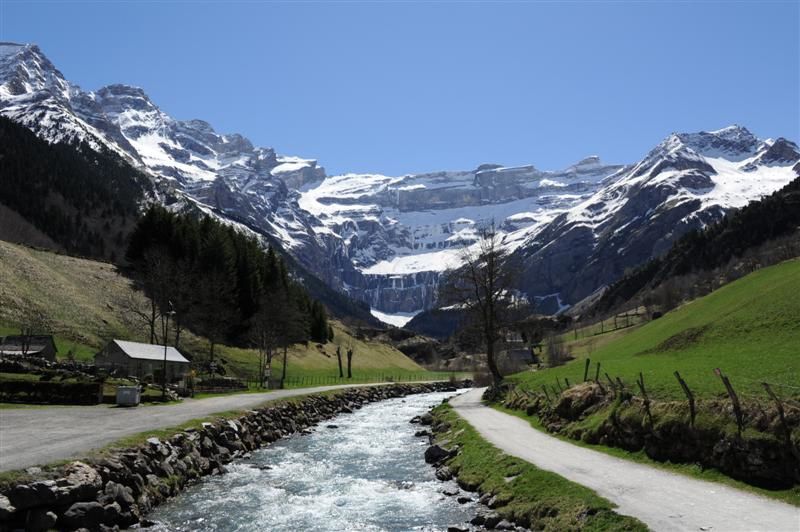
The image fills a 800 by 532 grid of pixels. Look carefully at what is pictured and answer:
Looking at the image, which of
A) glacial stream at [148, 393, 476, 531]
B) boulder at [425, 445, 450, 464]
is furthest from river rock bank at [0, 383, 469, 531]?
boulder at [425, 445, 450, 464]

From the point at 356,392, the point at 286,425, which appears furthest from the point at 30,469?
the point at 356,392

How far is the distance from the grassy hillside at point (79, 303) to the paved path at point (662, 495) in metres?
70.9

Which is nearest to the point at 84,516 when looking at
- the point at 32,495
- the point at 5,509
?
the point at 32,495

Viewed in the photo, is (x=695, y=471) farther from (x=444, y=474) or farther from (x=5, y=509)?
(x=5, y=509)

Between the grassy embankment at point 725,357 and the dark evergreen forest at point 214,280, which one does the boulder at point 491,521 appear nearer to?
the grassy embankment at point 725,357

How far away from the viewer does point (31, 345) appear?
229ft

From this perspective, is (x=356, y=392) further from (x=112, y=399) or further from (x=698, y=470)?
(x=698, y=470)

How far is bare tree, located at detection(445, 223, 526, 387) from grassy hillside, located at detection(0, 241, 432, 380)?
4296 centimetres

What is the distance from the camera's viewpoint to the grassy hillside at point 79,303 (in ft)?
277

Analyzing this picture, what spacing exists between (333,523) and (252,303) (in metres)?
102

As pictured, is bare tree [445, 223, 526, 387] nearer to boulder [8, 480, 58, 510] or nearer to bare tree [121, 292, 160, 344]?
boulder [8, 480, 58, 510]

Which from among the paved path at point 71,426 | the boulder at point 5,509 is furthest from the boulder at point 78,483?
the boulder at point 5,509

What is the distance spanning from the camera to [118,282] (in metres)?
111

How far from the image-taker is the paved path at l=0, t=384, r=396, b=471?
24.0 metres
